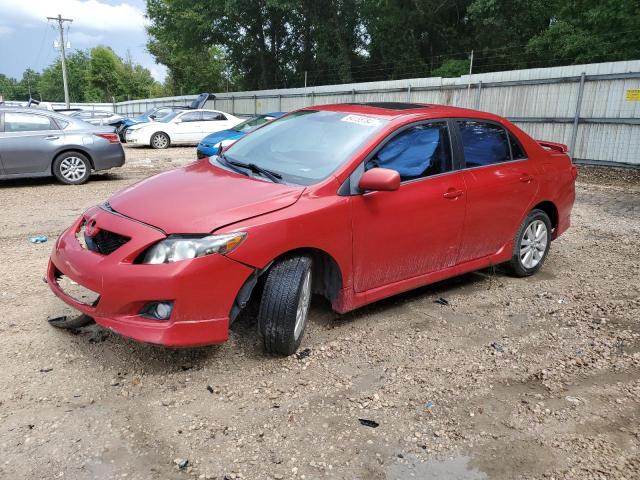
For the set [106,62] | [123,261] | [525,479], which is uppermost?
[106,62]

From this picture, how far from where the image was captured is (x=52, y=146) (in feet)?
31.6

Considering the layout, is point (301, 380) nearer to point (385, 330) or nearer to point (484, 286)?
point (385, 330)

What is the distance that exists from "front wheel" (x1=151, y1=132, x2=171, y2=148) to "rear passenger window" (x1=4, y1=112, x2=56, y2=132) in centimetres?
859

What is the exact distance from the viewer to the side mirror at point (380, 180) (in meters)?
3.44

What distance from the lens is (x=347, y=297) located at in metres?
3.66

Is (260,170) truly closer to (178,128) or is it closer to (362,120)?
(362,120)

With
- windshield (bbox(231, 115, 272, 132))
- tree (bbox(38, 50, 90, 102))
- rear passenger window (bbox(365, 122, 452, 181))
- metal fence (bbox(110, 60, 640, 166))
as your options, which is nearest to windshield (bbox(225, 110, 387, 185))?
rear passenger window (bbox(365, 122, 452, 181))

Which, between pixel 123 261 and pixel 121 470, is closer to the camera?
pixel 121 470

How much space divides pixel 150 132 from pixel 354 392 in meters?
16.6

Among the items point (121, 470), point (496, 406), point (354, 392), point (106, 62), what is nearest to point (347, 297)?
point (354, 392)

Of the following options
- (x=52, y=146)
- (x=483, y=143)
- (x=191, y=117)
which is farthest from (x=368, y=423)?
(x=191, y=117)

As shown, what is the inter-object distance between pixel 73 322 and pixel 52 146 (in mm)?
7068

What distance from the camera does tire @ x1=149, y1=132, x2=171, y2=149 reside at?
18078 mm

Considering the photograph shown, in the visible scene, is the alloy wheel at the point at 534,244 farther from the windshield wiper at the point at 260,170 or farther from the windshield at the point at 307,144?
the windshield wiper at the point at 260,170
